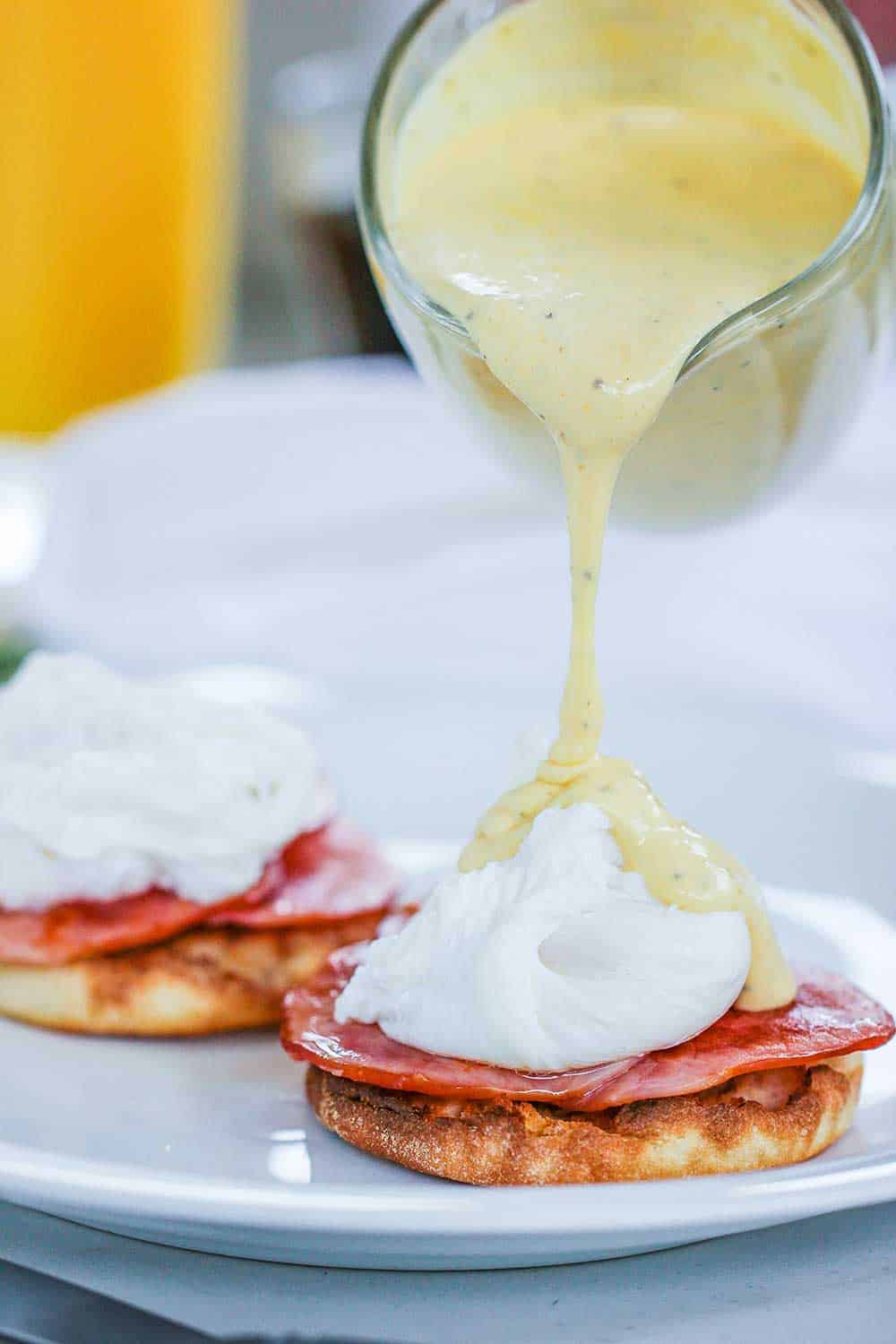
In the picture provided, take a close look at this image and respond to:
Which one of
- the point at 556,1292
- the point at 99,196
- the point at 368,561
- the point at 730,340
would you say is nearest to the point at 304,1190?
the point at 556,1292

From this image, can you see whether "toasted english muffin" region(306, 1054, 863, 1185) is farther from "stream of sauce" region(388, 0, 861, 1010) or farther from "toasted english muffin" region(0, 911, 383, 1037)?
"toasted english muffin" region(0, 911, 383, 1037)

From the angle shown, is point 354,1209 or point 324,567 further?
point 324,567

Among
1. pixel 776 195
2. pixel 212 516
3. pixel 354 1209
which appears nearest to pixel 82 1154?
pixel 354 1209

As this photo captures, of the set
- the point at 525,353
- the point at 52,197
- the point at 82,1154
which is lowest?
the point at 52,197

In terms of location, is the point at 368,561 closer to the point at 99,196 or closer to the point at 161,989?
the point at 161,989

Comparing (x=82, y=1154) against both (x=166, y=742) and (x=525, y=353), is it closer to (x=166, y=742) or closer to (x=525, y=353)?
(x=166, y=742)
